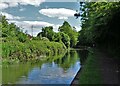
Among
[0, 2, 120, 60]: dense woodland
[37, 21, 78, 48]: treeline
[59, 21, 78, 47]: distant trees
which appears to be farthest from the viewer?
[59, 21, 78, 47]: distant trees

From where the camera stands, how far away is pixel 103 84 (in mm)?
11906

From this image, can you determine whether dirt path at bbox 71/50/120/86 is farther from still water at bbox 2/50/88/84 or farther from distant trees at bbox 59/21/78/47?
distant trees at bbox 59/21/78/47

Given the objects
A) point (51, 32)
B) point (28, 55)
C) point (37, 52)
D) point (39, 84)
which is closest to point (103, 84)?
point (39, 84)

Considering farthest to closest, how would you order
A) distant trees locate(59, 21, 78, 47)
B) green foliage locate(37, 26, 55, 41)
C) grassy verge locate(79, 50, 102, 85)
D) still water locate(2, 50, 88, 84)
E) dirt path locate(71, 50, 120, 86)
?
1. distant trees locate(59, 21, 78, 47)
2. green foliage locate(37, 26, 55, 41)
3. still water locate(2, 50, 88, 84)
4. grassy verge locate(79, 50, 102, 85)
5. dirt path locate(71, 50, 120, 86)

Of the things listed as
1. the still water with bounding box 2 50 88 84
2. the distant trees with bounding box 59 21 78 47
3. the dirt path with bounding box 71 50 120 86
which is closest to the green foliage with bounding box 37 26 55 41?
the distant trees with bounding box 59 21 78 47

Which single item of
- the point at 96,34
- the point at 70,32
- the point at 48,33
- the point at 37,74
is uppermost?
the point at 96,34

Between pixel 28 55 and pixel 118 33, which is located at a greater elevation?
pixel 118 33

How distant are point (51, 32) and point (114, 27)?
54.6m

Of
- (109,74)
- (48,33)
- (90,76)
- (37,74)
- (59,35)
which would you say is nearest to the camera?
(90,76)

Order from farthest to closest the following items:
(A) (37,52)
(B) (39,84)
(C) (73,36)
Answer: (C) (73,36)
(A) (37,52)
(B) (39,84)

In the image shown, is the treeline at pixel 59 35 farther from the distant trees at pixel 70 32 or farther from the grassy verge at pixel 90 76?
the grassy verge at pixel 90 76

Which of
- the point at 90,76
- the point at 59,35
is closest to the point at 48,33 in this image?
the point at 59,35

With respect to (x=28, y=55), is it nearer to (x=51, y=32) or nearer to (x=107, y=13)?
(x=107, y=13)

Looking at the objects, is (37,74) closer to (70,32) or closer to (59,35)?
(59,35)
